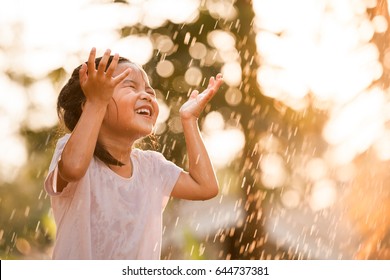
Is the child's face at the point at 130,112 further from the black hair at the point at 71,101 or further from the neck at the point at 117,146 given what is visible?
the black hair at the point at 71,101

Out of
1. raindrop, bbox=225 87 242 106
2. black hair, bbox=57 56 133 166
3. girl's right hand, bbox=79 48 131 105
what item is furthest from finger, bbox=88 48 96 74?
raindrop, bbox=225 87 242 106

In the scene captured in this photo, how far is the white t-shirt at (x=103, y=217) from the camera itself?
5.18 feet

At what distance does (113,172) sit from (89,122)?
0.81 feet

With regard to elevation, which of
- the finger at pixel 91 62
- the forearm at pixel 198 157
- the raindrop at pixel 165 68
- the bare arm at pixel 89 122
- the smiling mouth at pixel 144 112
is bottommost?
the raindrop at pixel 165 68

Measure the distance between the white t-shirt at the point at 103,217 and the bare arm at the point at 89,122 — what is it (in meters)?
0.10

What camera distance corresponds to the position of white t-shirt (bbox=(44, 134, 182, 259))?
62.2 inches

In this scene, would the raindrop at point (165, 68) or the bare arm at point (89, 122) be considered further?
the raindrop at point (165, 68)

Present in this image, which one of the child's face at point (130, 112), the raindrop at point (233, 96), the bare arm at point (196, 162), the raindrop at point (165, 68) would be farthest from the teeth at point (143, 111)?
the raindrop at point (165, 68)

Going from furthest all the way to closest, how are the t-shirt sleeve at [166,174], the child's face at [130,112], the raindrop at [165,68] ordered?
the raindrop at [165,68] → the t-shirt sleeve at [166,174] → the child's face at [130,112]

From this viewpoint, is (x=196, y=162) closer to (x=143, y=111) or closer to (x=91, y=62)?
(x=143, y=111)

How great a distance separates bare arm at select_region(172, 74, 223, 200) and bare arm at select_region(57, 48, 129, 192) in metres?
0.42

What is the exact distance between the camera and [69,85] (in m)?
1.90

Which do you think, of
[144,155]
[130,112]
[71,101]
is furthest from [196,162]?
[71,101]

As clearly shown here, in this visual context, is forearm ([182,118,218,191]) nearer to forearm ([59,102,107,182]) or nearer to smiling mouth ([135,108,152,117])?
smiling mouth ([135,108,152,117])
